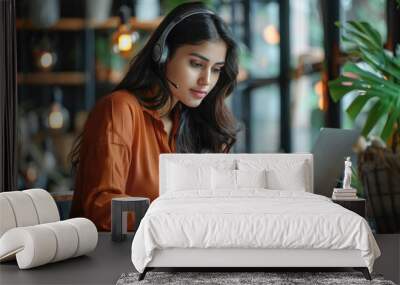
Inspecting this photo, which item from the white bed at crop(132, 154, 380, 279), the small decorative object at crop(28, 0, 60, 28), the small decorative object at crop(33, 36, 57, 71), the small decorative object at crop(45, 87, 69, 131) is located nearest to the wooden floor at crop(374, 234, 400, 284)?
the white bed at crop(132, 154, 380, 279)

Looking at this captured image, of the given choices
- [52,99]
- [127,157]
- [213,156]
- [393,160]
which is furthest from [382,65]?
[52,99]

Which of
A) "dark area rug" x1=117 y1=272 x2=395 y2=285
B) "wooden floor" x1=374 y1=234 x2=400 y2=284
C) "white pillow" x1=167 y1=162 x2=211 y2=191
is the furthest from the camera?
"white pillow" x1=167 y1=162 x2=211 y2=191

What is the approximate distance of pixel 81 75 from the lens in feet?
23.2

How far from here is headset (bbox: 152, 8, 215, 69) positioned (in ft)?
23.0

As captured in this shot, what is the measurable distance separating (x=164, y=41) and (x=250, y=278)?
2948mm

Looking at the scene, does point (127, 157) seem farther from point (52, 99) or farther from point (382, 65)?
point (382, 65)

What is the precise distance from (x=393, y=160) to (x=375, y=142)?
251 mm

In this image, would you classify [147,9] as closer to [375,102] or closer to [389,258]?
[375,102]

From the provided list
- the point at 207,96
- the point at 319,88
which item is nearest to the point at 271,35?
the point at 319,88

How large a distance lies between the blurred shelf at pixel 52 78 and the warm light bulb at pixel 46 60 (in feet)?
0.26

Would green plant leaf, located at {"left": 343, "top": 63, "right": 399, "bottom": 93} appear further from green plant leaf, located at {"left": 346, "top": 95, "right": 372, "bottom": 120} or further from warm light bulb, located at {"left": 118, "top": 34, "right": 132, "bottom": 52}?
warm light bulb, located at {"left": 118, "top": 34, "right": 132, "bottom": 52}

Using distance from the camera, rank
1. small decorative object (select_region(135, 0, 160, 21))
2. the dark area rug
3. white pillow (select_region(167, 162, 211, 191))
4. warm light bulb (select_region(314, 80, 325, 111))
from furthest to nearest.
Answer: warm light bulb (select_region(314, 80, 325, 111)) → small decorative object (select_region(135, 0, 160, 21)) → white pillow (select_region(167, 162, 211, 191)) → the dark area rug

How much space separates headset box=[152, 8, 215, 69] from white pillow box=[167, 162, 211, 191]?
1.11 m

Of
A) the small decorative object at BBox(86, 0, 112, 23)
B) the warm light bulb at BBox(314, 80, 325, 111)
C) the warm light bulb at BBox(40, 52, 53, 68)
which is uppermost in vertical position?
the small decorative object at BBox(86, 0, 112, 23)
